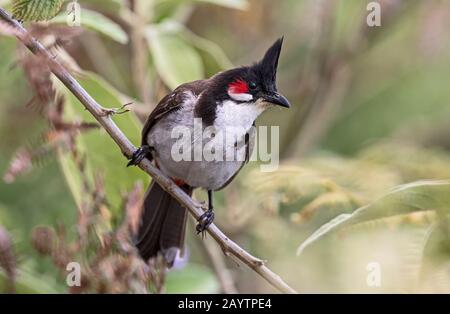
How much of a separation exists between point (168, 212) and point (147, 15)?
26.7 inches

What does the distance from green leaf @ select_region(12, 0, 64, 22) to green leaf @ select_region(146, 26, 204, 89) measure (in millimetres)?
983

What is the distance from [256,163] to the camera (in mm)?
3188

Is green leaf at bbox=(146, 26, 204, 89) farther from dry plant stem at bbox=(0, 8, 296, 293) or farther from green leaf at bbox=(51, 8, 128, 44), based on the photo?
dry plant stem at bbox=(0, 8, 296, 293)

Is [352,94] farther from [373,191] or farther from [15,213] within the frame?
[15,213]

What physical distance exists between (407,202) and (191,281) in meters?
1.21

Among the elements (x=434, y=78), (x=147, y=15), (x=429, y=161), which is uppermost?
(x=434, y=78)

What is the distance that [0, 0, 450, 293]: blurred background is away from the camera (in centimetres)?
184

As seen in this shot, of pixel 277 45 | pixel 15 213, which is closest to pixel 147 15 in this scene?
pixel 277 45

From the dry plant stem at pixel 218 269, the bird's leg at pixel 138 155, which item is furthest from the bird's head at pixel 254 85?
the dry plant stem at pixel 218 269

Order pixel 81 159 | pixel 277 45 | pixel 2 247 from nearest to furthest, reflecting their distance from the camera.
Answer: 1. pixel 2 247
2. pixel 81 159
3. pixel 277 45

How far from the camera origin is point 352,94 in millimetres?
Answer: 4168

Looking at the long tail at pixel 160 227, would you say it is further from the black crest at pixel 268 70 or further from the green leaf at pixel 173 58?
the black crest at pixel 268 70

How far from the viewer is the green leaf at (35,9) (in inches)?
66.5

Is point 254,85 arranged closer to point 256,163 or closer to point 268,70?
point 268,70
